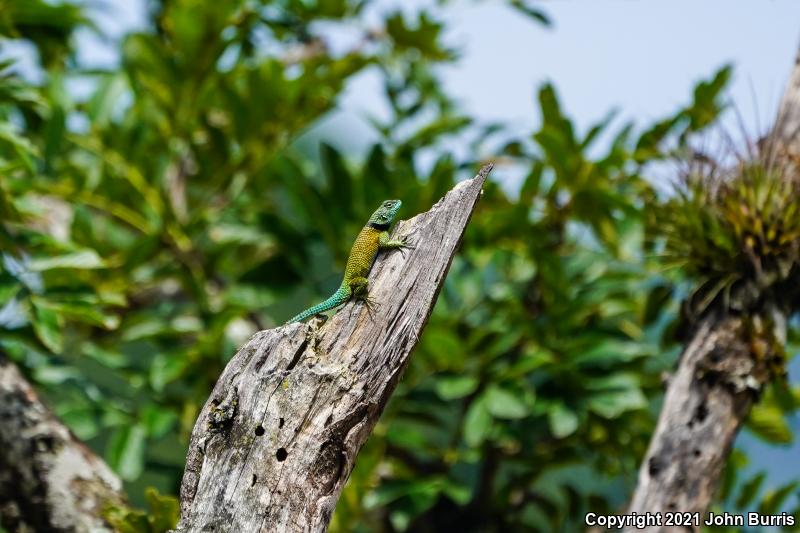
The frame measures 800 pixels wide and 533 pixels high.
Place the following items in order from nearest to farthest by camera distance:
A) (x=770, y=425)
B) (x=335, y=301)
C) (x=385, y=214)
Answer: (x=335, y=301)
(x=385, y=214)
(x=770, y=425)

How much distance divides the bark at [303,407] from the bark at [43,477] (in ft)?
2.83

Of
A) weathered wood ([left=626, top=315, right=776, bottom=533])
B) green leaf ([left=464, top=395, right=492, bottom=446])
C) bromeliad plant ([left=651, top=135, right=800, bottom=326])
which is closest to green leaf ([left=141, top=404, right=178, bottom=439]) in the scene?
green leaf ([left=464, top=395, right=492, bottom=446])

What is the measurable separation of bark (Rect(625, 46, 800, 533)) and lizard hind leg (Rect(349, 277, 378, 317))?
141cm

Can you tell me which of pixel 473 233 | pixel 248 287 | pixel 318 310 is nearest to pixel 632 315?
pixel 473 233

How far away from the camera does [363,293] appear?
2.65 m

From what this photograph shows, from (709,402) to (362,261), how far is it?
4.69ft

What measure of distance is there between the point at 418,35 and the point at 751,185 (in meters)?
2.50

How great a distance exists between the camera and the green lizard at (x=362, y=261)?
8.82 feet

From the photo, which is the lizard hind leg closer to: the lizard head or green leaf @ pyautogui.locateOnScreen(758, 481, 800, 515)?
the lizard head

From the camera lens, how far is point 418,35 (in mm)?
5402

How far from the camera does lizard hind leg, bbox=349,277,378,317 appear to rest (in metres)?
2.59

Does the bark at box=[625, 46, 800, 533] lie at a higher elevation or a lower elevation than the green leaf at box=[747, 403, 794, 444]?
lower

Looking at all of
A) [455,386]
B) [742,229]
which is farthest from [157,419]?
[742,229]

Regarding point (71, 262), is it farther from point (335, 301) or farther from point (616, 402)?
point (616, 402)
